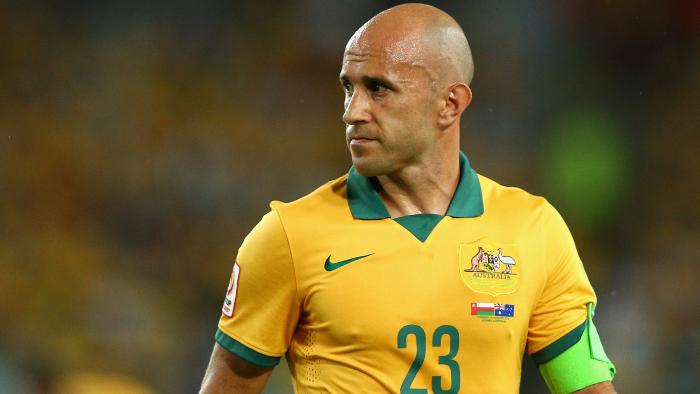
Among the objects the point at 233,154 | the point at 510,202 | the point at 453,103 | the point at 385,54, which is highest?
the point at 385,54

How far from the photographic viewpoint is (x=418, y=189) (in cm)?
216

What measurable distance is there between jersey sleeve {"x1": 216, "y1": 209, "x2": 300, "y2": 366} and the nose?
25 centimetres

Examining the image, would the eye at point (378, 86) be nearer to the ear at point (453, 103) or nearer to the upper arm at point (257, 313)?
the ear at point (453, 103)

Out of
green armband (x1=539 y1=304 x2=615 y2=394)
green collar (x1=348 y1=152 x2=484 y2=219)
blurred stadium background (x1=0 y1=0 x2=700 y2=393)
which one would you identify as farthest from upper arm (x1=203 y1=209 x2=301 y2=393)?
blurred stadium background (x1=0 y1=0 x2=700 y2=393)

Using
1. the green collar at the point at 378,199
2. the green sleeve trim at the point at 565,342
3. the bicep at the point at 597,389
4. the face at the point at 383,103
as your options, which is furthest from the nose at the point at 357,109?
the bicep at the point at 597,389

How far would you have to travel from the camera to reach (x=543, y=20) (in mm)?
4160

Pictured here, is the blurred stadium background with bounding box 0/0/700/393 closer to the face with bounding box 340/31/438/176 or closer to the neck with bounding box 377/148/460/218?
the neck with bounding box 377/148/460/218

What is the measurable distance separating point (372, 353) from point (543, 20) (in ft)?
8.10

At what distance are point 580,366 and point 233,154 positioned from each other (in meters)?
2.16

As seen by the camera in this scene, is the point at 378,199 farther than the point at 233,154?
No

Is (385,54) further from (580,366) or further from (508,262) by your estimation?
(580,366)

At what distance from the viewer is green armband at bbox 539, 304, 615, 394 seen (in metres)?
2.16

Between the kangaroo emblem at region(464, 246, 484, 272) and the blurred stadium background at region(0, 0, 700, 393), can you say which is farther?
the blurred stadium background at region(0, 0, 700, 393)

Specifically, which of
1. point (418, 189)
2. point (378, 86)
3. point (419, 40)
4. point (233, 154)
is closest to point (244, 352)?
point (418, 189)
